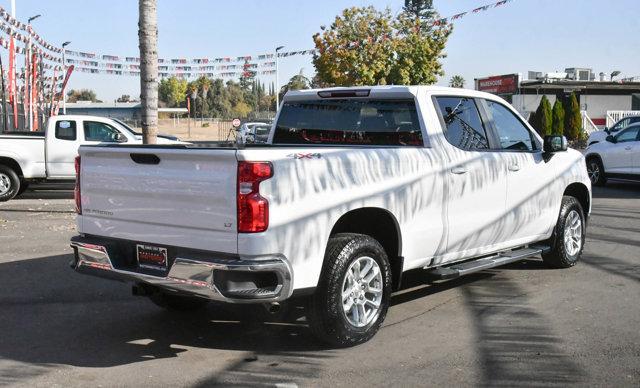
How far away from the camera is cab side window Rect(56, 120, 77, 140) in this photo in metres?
15.1

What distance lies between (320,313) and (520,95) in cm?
5029

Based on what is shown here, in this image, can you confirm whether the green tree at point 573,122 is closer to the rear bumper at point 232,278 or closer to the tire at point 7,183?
the tire at point 7,183

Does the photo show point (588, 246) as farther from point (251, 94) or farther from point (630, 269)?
point (251, 94)

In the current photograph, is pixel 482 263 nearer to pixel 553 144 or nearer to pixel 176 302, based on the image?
pixel 553 144

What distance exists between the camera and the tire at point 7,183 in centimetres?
1457

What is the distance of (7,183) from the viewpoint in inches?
575

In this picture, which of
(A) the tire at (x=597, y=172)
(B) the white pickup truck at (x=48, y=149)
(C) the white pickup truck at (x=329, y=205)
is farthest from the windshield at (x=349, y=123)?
(A) the tire at (x=597, y=172)

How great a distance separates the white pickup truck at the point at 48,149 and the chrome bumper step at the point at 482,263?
32.9 ft

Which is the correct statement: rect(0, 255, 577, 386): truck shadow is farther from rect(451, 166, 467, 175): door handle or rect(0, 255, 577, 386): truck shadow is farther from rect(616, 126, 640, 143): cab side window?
rect(616, 126, 640, 143): cab side window

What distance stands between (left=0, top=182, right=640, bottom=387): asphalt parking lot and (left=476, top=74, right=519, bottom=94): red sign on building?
45698 mm

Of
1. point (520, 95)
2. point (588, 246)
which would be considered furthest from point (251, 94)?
point (588, 246)

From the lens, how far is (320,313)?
15.7 feet

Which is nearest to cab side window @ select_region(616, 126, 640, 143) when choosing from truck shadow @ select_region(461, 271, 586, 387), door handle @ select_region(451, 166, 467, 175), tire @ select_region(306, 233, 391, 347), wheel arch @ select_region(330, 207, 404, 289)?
truck shadow @ select_region(461, 271, 586, 387)

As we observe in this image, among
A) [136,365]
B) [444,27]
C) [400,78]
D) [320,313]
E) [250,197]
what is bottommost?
[136,365]
